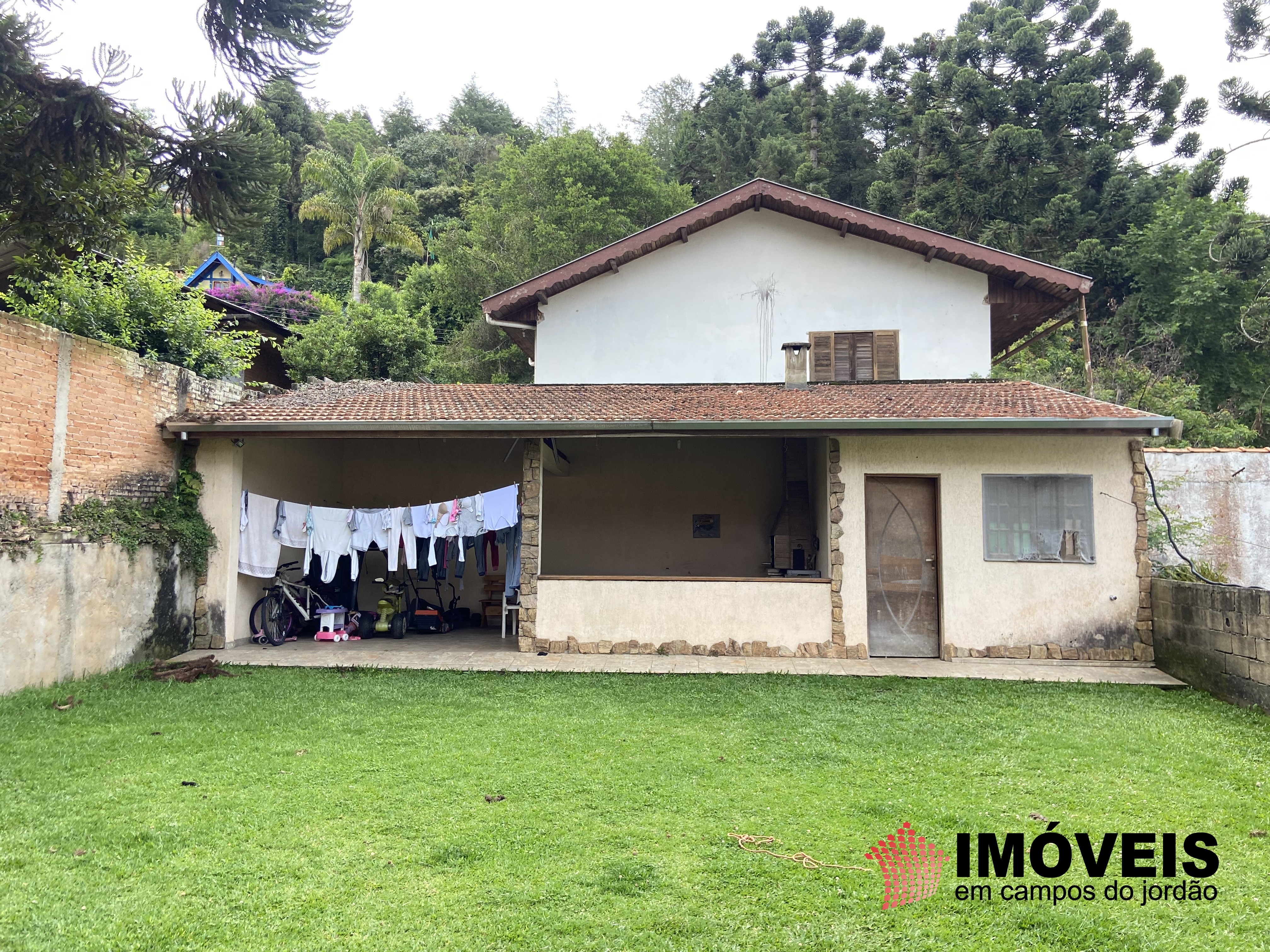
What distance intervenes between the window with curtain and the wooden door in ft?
2.07

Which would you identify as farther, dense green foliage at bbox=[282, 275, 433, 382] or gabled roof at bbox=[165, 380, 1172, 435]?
dense green foliage at bbox=[282, 275, 433, 382]

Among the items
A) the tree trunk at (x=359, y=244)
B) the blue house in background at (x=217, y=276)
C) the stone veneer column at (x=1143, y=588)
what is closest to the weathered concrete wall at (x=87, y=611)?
the stone veneer column at (x=1143, y=588)

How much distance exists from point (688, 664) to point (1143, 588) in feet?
16.8

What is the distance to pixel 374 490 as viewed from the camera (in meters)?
13.2

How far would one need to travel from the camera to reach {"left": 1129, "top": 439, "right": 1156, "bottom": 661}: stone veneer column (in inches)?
349

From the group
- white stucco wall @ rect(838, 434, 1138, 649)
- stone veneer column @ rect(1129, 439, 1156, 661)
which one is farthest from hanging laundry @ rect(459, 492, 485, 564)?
stone veneer column @ rect(1129, 439, 1156, 661)

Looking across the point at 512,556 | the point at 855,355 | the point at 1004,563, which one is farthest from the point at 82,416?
the point at 1004,563

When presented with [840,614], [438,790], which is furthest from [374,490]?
[438,790]

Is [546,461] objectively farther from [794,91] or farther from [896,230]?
[794,91]

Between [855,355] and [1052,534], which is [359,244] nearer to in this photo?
[855,355]

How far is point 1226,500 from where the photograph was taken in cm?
1177

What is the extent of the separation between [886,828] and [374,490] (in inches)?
420

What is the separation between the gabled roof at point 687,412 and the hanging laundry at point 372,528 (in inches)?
50.3

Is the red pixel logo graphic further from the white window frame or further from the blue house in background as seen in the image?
the blue house in background
